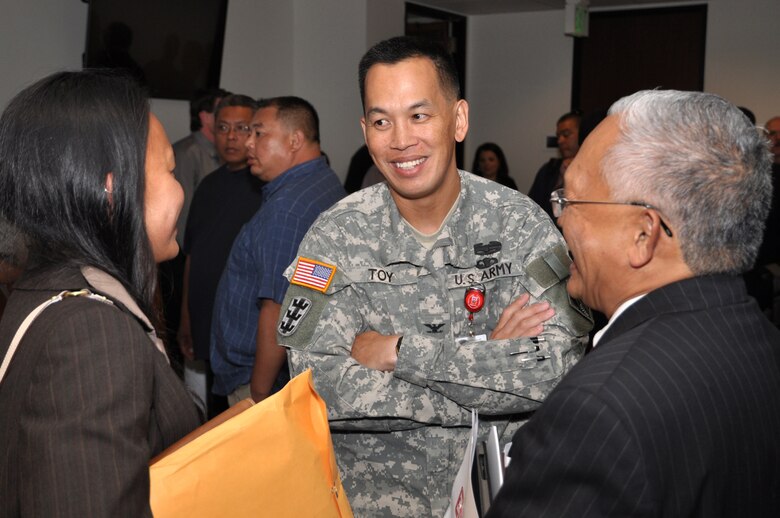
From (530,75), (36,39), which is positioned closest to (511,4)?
(530,75)

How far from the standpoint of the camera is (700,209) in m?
1.05

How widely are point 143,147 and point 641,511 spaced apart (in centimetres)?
88

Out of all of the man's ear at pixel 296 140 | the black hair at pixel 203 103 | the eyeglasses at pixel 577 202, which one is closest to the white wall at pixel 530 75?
the black hair at pixel 203 103

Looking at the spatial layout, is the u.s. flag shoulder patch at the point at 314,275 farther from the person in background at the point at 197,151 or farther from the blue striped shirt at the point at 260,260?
the person in background at the point at 197,151

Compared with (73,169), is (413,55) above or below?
above

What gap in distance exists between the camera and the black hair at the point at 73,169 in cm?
115

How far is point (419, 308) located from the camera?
1.81 m

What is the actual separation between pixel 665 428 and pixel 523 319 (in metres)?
0.79

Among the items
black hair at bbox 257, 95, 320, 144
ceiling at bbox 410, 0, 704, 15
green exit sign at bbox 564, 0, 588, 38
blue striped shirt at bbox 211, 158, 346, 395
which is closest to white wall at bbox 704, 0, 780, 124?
ceiling at bbox 410, 0, 704, 15

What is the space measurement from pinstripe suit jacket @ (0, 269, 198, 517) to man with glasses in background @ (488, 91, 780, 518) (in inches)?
19.7

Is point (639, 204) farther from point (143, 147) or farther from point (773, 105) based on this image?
Result: point (773, 105)

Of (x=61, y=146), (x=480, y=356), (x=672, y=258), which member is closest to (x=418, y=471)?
(x=480, y=356)

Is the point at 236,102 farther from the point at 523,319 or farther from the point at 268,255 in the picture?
the point at 523,319

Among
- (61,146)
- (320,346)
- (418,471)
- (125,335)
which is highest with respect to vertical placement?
(61,146)
